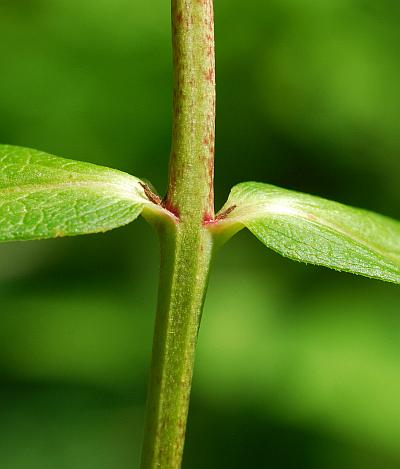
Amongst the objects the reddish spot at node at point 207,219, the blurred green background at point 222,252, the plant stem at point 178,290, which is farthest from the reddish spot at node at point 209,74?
the blurred green background at point 222,252

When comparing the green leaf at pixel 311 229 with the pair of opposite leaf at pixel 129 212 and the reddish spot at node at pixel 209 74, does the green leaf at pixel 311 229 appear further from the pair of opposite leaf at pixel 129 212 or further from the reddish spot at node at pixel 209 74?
the reddish spot at node at pixel 209 74

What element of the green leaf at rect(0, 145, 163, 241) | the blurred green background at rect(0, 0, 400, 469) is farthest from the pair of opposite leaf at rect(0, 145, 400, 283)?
the blurred green background at rect(0, 0, 400, 469)

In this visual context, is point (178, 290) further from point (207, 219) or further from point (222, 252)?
point (222, 252)

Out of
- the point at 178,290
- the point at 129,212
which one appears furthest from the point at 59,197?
the point at 178,290

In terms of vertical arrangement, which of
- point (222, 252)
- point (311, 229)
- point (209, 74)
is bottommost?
point (222, 252)

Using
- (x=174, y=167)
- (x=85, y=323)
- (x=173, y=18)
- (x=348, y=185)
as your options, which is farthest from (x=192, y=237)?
(x=348, y=185)

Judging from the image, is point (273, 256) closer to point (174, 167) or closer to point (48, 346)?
point (48, 346)
